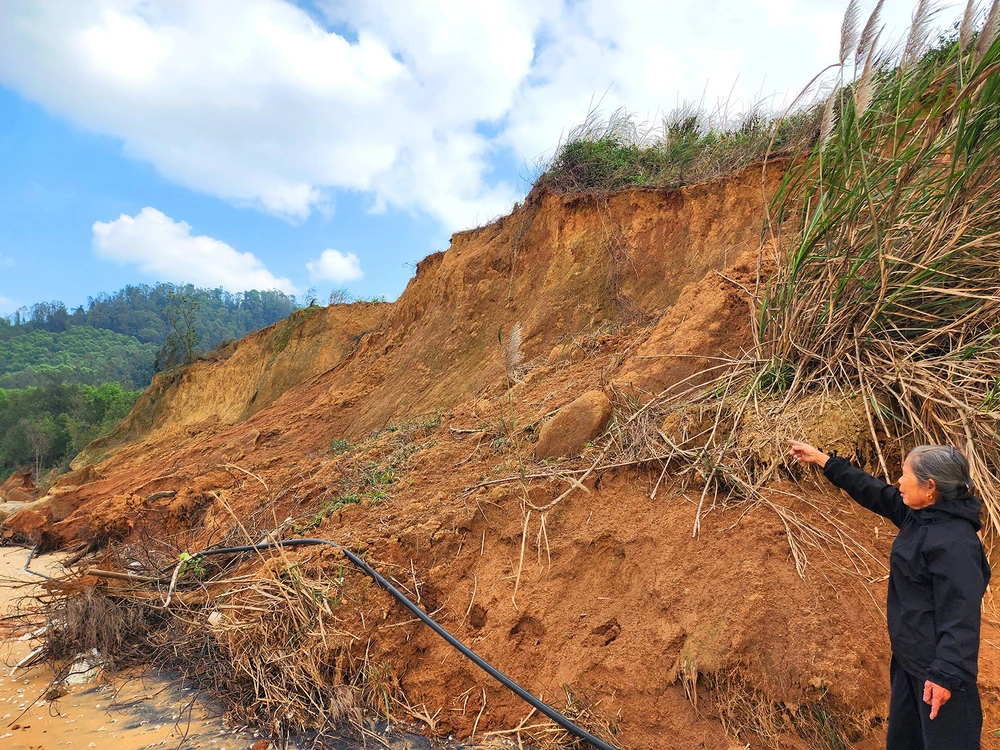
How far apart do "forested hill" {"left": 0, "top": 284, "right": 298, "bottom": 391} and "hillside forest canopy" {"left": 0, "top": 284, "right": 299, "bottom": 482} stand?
14 cm

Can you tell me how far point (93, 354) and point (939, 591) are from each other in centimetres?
8336

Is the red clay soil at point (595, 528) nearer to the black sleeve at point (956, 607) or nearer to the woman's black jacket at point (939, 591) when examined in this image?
the woman's black jacket at point (939, 591)

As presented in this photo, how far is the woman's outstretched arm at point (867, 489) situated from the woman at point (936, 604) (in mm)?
12

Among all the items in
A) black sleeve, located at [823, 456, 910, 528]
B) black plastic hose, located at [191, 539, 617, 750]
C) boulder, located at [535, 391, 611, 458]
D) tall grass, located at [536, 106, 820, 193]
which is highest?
tall grass, located at [536, 106, 820, 193]

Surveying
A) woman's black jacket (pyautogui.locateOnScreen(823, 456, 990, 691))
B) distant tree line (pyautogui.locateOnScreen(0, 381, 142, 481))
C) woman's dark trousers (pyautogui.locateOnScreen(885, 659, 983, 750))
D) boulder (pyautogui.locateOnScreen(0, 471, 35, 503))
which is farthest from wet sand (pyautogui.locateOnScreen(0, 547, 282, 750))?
distant tree line (pyautogui.locateOnScreen(0, 381, 142, 481))

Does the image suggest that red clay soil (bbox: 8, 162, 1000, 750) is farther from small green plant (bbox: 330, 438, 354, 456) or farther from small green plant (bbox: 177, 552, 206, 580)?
small green plant (bbox: 177, 552, 206, 580)

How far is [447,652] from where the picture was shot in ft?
10.4

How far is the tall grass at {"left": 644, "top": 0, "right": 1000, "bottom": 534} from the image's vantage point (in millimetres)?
2580

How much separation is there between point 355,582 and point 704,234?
597cm

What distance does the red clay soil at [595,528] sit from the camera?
252 centimetres

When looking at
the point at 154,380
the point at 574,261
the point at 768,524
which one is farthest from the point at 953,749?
the point at 154,380

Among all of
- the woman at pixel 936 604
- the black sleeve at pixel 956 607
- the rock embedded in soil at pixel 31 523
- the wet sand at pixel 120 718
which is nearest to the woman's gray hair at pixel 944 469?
the woman at pixel 936 604

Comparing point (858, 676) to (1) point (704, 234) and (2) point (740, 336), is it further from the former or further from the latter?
(1) point (704, 234)

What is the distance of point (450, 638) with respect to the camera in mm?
2986
